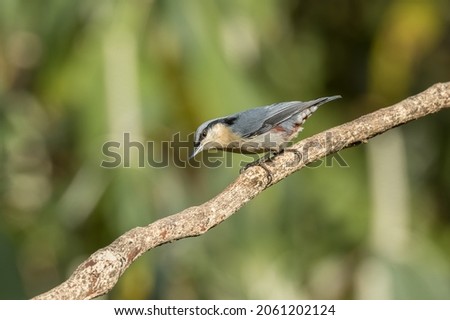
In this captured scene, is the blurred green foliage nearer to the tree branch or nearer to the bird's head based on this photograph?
the bird's head

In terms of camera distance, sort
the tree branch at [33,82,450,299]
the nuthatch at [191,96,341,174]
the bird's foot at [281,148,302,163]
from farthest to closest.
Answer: the nuthatch at [191,96,341,174], the bird's foot at [281,148,302,163], the tree branch at [33,82,450,299]

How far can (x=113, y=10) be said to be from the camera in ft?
16.8

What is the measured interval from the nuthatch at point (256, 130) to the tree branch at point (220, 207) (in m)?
0.34

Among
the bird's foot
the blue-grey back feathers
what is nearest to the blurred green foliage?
the blue-grey back feathers

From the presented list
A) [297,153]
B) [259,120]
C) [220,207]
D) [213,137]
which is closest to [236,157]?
[259,120]

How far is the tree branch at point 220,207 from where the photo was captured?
2.83m

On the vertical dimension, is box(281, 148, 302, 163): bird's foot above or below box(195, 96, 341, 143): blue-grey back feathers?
below

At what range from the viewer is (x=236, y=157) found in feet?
16.9

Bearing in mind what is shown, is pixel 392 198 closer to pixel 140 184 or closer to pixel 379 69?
pixel 379 69

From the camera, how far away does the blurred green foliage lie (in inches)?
197

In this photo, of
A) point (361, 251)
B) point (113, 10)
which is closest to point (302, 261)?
point (361, 251)

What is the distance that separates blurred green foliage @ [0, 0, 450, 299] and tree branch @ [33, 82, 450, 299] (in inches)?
50.6

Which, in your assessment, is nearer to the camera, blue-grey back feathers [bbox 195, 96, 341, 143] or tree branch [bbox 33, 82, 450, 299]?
tree branch [bbox 33, 82, 450, 299]

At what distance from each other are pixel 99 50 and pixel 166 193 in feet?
3.18
